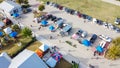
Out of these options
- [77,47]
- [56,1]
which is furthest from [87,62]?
[56,1]

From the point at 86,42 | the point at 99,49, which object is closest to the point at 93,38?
the point at 86,42

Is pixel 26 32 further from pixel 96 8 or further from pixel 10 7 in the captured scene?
pixel 96 8

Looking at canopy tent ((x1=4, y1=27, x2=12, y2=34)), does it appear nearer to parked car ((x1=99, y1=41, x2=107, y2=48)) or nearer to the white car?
the white car

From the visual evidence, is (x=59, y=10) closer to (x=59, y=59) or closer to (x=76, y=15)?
(x=76, y=15)

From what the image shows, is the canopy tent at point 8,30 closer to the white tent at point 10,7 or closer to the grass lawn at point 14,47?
the grass lawn at point 14,47

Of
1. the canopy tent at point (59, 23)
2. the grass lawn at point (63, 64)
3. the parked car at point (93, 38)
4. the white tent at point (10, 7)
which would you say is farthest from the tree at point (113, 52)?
the white tent at point (10, 7)
